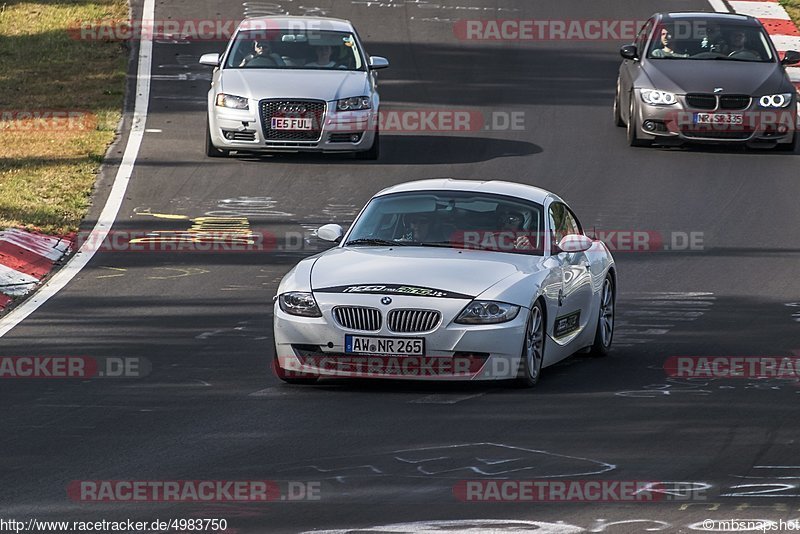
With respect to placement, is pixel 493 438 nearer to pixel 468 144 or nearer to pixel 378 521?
pixel 378 521

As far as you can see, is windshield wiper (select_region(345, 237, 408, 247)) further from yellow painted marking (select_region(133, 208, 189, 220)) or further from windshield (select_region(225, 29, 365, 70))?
windshield (select_region(225, 29, 365, 70))

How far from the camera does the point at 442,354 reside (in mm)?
10977

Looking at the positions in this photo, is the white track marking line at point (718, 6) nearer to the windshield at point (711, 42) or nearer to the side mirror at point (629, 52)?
the windshield at point (711, 42)

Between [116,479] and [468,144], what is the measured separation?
15.3 metres

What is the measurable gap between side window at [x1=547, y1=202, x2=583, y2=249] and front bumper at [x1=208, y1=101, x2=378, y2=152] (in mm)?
8277

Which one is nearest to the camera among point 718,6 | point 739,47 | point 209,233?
point 209,233

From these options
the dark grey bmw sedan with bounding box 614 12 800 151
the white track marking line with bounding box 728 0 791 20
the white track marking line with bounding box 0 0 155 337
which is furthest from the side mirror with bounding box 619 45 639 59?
the white track marking line with bounding box 728 0 791 20

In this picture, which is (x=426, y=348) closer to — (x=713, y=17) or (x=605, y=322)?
(x=605, y=322)

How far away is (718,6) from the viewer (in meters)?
33.4

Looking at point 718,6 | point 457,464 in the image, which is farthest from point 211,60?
point 718,6

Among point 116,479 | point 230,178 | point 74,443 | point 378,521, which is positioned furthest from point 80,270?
point 378,521

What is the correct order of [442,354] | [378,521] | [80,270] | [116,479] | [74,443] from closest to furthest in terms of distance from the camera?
[378,521], [116,479], [74,443], [442,354], [80,270]

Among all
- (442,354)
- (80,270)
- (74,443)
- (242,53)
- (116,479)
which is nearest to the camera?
(116,479)

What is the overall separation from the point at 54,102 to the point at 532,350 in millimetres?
15514
